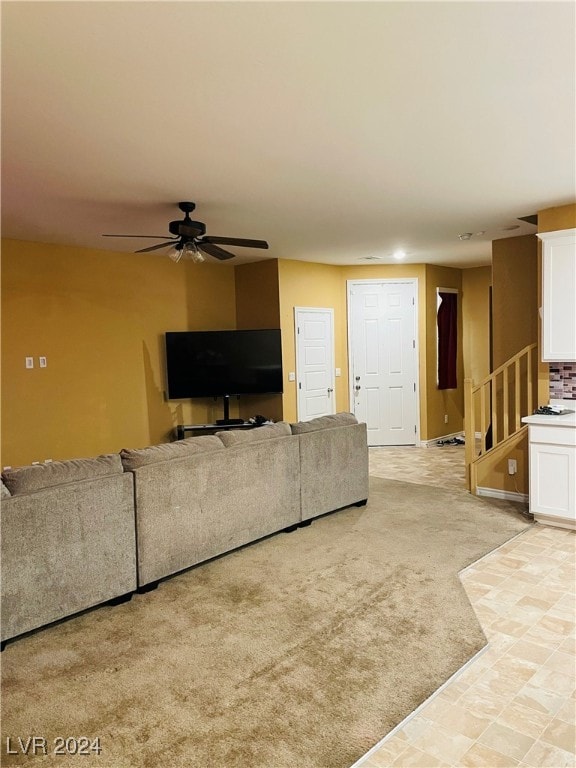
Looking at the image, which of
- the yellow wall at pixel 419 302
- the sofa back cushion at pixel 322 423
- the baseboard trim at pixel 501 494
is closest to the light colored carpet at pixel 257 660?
the sofa back cushion at pixel 322 423

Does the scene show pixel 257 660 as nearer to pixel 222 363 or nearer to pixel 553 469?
pixel 553 469

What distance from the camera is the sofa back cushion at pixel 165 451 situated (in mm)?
3393

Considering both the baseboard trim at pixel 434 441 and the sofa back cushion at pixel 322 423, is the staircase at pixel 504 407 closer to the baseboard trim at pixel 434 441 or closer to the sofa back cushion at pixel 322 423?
the sofa back cushion at pixel 322 423

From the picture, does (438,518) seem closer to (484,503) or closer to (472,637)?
(484,503)

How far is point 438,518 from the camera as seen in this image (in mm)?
4676

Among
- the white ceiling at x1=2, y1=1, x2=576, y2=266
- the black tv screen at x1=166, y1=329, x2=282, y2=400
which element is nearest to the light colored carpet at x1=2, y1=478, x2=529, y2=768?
the white ceiling at x1=2, y1=1, x2=576, y2=266

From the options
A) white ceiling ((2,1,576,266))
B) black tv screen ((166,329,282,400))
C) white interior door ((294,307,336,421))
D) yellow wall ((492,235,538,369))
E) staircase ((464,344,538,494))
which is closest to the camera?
white ceiling ((2,1,576,266))

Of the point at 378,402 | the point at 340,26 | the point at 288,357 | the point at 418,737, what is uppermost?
the point at 340,26

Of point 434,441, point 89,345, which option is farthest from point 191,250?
point 434,441

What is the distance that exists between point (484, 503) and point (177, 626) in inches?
126

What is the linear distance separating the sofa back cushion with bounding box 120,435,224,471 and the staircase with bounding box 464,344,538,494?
273 centimetres

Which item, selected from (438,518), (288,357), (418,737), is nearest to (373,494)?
(438,518)

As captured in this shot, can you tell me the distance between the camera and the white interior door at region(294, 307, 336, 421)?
736cm

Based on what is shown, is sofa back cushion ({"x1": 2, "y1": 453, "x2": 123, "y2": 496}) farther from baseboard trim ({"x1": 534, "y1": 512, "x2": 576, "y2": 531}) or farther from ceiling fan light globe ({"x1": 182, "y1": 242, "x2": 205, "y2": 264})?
baseboard trim ({"x1": 534, "y1": 512, "x2": 576, "y2": 531})
